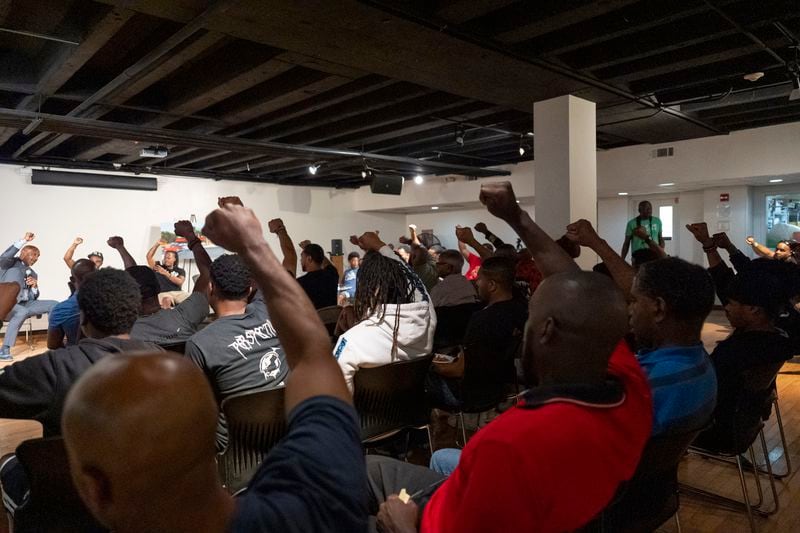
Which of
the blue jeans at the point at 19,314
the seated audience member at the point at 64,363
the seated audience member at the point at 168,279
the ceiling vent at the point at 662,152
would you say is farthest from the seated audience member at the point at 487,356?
the blue jeans at the point at 19,314

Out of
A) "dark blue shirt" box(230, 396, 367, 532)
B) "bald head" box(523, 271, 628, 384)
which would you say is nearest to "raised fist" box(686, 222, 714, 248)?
"bald head" box(523, 271, 628, 384)

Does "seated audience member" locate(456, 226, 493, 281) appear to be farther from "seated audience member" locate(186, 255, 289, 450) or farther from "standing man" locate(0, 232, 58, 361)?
"standing man" locate(0, 232, 58, 361)

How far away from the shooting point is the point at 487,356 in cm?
316

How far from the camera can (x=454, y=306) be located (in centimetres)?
420

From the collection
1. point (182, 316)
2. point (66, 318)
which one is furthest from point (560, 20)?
point (66, 318)

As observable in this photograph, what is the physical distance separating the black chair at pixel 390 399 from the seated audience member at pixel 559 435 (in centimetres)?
114

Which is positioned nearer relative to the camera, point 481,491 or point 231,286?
point 481,491

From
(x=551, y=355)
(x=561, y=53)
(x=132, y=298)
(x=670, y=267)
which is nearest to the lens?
(x=551, y=355)

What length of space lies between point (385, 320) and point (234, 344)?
0.75 metres

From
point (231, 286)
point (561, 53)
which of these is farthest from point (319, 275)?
point (561, 53)

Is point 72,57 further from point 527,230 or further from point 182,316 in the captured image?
point 527,230

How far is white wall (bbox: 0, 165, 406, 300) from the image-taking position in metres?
9.42

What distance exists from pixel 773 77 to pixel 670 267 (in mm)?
5014

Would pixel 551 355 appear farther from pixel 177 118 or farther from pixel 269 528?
pixel 177 118
